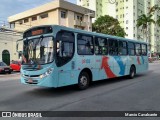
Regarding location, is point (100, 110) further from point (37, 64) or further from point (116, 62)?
point (116, 62)

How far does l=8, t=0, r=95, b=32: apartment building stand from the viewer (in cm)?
4096

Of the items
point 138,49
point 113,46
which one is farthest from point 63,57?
point 138,49

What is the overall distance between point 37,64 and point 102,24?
4543 centimetres

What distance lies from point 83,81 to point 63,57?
1870 mm

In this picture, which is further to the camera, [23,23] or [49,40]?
[23,23]

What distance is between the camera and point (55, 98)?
8320mm

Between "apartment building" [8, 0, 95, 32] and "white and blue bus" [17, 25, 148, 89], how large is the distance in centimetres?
3034

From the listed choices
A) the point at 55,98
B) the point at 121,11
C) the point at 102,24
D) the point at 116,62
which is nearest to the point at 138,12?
the point at 121,11

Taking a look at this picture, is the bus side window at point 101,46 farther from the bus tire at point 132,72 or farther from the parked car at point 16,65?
the parked car at point 16,65

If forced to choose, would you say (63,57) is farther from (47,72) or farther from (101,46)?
(101,46)

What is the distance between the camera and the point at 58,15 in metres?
40.7

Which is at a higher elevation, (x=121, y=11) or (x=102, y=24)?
(x=121, y=11)

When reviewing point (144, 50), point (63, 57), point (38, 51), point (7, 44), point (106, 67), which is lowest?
point (106, 67)

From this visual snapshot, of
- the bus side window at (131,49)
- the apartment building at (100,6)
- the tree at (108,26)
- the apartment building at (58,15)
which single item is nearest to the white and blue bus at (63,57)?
the bus side window at (131,49)
